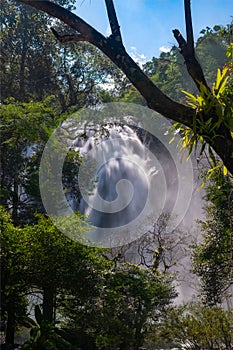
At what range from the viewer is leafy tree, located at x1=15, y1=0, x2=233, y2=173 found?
1550 millimetres

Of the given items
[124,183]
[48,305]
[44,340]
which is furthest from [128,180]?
[44,340]

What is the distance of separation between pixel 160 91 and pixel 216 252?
16.1 feet

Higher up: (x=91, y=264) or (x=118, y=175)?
(x=118, y=175)

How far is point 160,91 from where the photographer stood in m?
1.56

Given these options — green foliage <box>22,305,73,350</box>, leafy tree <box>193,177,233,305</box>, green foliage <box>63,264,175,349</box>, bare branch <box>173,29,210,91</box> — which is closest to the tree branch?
bare branch <box>173,29,210,91</box>

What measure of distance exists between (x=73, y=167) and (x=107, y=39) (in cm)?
582

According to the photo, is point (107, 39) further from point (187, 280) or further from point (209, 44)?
point (209, 44)

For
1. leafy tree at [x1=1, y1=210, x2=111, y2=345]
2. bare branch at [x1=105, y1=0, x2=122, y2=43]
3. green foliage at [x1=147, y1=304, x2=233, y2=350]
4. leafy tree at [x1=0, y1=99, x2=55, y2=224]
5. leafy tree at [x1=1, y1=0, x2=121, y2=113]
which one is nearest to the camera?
bare branch at [x1=105, y1=0, x2=122, y2=43]

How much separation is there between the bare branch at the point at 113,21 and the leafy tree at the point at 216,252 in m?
4.45

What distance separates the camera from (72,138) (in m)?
7.70

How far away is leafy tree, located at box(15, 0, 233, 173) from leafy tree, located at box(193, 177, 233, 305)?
4393 millimetres

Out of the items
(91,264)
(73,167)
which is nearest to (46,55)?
(73,167)

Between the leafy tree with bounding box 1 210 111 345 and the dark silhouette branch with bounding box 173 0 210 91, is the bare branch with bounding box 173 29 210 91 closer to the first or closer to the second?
the dark silhouette branch with bounding box 173 0 210 91

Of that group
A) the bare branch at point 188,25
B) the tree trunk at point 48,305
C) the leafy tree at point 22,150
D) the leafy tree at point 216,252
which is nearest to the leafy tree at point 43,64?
the leafy tree at point 22,150
